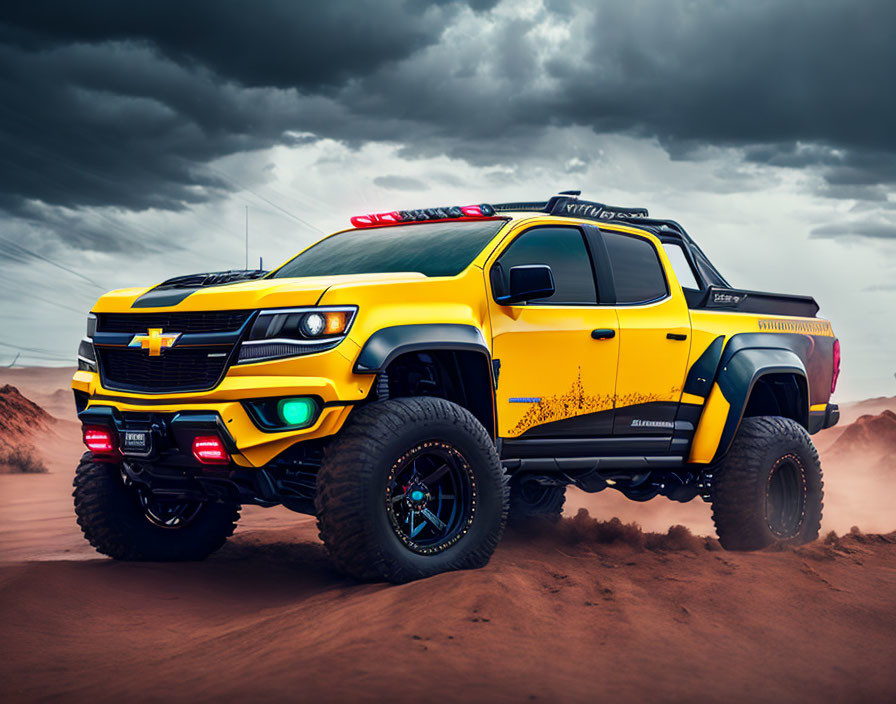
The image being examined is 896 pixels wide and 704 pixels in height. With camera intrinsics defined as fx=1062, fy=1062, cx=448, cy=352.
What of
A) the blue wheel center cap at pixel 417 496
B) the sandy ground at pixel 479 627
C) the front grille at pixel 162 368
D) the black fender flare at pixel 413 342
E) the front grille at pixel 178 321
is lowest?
the sandy ground at pixel 479 627

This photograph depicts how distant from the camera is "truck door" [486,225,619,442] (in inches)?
265

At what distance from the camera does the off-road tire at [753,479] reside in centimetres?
827

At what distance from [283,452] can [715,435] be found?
3.65 metres

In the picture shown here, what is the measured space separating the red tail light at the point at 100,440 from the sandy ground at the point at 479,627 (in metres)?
0.93

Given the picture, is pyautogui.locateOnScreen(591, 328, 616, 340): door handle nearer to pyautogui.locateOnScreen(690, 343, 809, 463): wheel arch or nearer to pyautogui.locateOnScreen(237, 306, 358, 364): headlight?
pyautogui.locateOnScreen(690, 343, 809, 463): wheel arch

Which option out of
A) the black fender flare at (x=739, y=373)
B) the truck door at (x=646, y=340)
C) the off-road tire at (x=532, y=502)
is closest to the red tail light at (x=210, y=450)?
the off-road tire at (x=532, y=502)

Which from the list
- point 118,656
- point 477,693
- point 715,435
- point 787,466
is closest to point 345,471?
point 118,656

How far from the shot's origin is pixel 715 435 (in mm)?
8180

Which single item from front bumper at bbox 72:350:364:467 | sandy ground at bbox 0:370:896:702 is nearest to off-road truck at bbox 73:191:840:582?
front bumper at bbox 72:350:364:467

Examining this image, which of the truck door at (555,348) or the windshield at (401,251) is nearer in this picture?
the truck door at (555,348)

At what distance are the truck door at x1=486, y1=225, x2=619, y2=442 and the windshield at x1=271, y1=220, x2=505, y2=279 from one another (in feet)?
0.79

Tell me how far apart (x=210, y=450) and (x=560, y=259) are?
277 cm

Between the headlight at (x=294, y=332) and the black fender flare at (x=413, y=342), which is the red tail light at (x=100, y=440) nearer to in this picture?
the headlight at (x=294, y=332)

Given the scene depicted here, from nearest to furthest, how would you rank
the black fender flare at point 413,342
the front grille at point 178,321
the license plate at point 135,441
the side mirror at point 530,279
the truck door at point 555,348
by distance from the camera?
1. the black fender flare at point 413,342
2. the front grille at point 178,321
3. the license plate at point 135,441
4. the side mirror at point 530,279
5. the truck door at point 555,348
